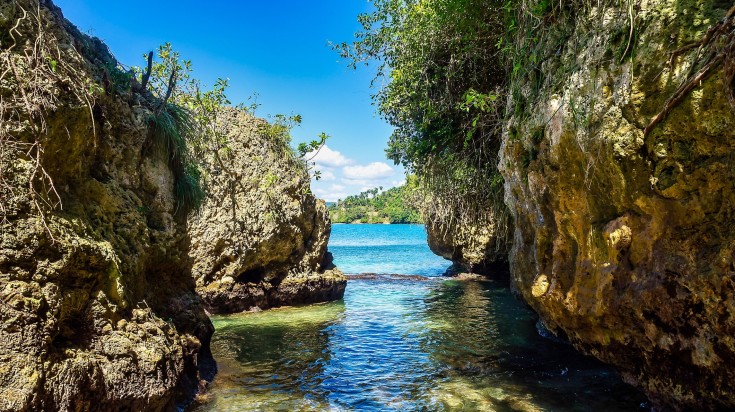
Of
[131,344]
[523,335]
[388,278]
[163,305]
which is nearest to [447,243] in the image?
[388,278]

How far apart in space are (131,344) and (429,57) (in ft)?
26.2

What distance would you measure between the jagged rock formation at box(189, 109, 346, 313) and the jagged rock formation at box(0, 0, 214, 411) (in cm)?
676

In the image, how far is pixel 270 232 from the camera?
12984mm

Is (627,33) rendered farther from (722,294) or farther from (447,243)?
(447,243)

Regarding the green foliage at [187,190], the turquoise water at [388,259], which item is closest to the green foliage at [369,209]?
the turquoise water at [388,259]

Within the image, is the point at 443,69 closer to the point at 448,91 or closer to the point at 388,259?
the point at 448,91

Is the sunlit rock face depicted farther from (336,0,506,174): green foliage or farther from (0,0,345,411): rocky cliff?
(0,0,345,411): rocky cliff

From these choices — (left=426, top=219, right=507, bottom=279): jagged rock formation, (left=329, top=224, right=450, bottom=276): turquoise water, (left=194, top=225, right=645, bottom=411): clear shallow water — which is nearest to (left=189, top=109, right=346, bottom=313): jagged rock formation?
(left=194, top=225, right=645, bottom=411): clear shallow water

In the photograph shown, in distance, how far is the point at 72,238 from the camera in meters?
4.11

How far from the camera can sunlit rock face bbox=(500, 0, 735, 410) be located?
12.7 feet

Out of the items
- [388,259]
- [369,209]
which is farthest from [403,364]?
[369,209]

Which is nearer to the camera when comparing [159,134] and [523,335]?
[159,134]

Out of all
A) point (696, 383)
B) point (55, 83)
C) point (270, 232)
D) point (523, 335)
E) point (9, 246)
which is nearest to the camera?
point (9, 246)

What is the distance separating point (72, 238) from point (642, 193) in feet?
17.3
